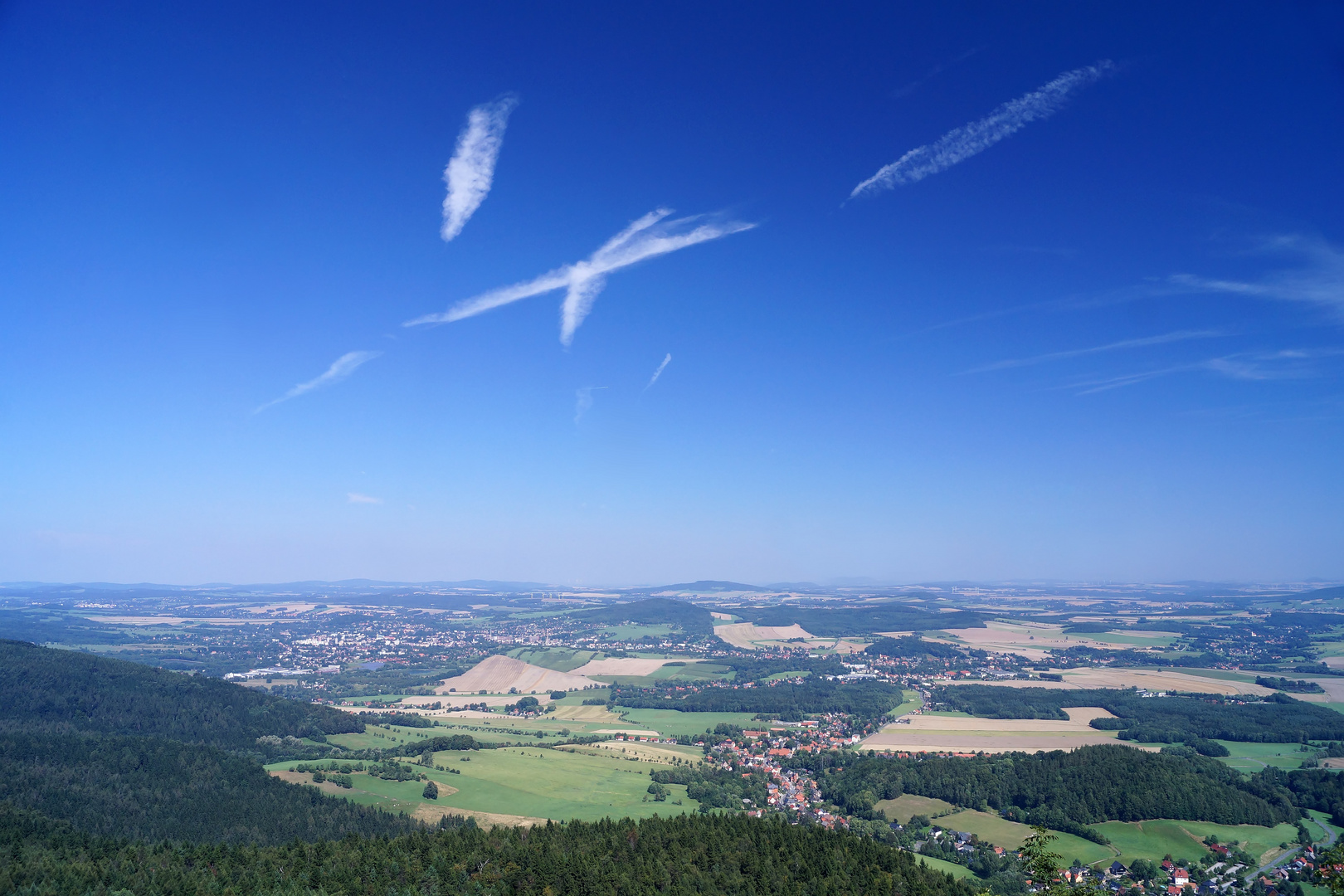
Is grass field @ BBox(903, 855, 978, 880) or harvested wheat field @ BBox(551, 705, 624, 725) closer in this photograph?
grass field @ BBox(903, 855, 978, 880)

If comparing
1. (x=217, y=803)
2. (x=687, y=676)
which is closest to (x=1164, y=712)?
(x=687, y=676)

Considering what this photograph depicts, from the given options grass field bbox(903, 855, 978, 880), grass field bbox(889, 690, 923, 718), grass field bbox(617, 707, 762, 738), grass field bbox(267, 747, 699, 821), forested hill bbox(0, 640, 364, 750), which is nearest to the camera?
grass field bbox(903, 855, 978, 880)

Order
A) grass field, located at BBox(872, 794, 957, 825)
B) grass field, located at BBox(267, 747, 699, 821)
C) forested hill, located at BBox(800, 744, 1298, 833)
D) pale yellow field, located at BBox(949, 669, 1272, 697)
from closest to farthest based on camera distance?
forested hill, located at BBox(800, 744, 1298, 833) < grass field, located at BBox(872, 794, 957, 825) < grass field, located at BBox(267, 747, 699, 821) < pale yellow field, located at BBox(949, 669, 1272, 697)

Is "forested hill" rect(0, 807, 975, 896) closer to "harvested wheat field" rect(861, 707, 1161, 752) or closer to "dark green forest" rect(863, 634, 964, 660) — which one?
"harvested wheat field" rect(861, 707, 1161, 752)

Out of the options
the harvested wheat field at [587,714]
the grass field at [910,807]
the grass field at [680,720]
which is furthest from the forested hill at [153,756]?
the grass field at [910,807]

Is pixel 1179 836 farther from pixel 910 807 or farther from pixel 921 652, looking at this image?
pixel 921 652

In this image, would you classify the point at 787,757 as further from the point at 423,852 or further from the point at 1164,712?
the point at 1164,712

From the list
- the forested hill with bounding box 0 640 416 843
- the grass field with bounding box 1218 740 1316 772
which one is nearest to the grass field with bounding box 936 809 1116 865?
the grass field with bounding box 1218 740 1316 772
